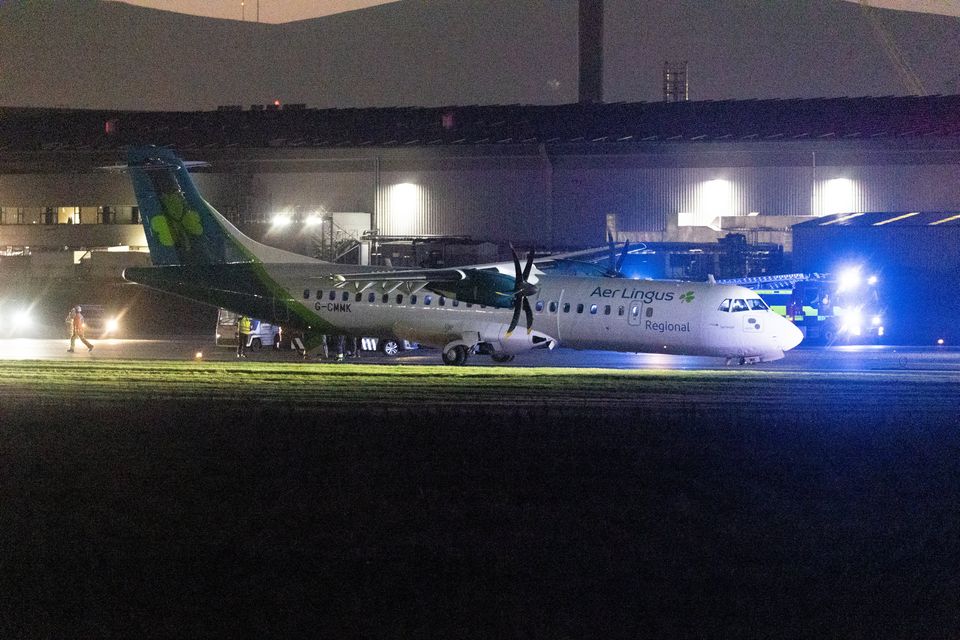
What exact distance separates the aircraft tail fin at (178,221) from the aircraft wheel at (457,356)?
715 centimetres

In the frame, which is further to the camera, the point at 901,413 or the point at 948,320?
the point at 948,320

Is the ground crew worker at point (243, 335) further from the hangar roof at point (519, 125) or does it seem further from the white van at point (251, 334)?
the hangar roof at point (519, 125)

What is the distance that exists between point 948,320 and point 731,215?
18.0 meters

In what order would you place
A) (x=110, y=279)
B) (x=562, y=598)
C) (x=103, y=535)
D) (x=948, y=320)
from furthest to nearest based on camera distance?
(x=110, y=279)
(x=948, y=320)
(x=103, y=535)
(x=562, y=598)

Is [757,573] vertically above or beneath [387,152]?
beneath

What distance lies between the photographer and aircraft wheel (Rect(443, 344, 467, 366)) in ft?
119

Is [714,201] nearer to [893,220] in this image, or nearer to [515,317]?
[893,220]

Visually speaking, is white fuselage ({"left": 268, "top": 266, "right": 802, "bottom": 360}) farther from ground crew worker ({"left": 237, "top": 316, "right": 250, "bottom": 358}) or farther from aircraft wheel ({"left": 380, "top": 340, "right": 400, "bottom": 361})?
aircraft wheel ({"left": 380, "top": 340, "right": 400, "bottom": 361})

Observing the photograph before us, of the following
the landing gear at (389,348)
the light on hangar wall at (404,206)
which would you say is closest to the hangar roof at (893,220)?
the landing gear at (389,348)

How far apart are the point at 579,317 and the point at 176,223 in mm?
13866

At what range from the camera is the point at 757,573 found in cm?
1103

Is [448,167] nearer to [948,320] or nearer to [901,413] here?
[948,320]

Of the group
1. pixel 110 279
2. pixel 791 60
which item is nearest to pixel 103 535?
pixel 110 279

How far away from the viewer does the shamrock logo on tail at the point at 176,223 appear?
39.1 meters
